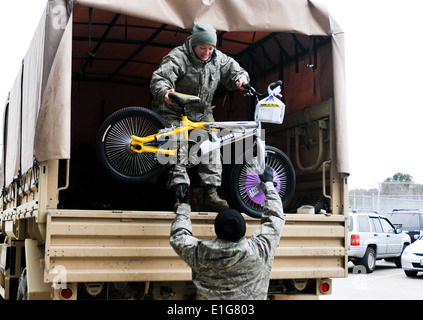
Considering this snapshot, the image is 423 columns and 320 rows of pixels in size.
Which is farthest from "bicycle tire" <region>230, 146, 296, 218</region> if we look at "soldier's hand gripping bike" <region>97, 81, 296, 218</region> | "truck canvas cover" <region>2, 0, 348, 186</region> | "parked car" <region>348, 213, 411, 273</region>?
"parked car" <region>348, 213, 411, 273</region>

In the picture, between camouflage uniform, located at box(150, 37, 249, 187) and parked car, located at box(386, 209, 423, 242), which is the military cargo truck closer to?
camouflage uniform, located at box(150, 37, 249, 187)

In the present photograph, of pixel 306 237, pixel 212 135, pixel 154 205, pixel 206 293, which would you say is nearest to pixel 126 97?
pixel 154 205

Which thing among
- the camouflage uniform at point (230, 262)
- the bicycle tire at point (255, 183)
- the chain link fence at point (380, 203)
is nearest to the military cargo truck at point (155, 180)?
the bicycle tire at point (255, 183)

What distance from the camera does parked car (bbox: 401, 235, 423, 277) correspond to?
14.2 meters

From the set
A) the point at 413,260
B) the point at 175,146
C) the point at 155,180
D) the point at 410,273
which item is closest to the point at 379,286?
the point at 413,260

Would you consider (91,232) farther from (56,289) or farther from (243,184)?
(243,184)

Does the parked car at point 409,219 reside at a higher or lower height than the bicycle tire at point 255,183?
lower

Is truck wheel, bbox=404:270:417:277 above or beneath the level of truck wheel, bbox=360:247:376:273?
beneath

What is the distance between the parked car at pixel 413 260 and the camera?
46.6 feet

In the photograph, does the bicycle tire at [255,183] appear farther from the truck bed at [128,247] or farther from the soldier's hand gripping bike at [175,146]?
the truck bed at [128,247]

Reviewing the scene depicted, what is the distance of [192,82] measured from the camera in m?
5.50

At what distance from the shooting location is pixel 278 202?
4660 mm

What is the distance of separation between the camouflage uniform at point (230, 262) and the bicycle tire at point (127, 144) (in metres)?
0.94

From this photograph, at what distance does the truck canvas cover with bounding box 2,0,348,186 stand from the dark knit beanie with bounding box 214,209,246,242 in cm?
142
